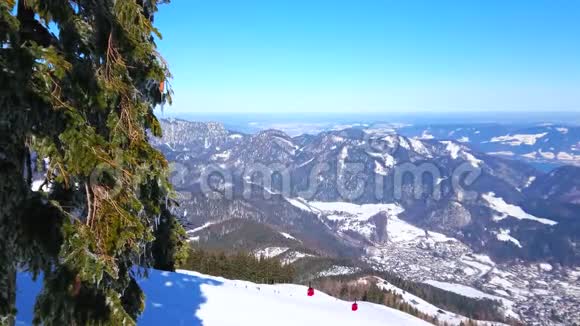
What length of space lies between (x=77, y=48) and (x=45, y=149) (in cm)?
170

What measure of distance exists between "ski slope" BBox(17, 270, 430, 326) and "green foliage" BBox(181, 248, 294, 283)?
109 ft

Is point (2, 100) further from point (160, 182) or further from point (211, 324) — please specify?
point (211, 324)

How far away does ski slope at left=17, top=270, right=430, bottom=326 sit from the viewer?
16406mm

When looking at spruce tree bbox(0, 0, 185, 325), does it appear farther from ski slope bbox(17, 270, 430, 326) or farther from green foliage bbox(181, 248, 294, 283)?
green foliage bbox(181, 248, 294, 283)

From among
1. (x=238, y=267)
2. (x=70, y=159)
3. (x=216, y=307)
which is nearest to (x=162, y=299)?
(x=216, y=307)

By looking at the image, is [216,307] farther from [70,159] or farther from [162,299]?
[70,159]

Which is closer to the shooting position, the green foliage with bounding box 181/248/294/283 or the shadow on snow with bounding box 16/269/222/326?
the shadow on snow with bounding box 16/269/222/326

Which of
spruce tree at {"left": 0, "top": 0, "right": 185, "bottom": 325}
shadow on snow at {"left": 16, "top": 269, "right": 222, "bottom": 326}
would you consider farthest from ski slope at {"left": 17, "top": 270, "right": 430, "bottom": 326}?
spruce tree at {"left": 0, "top": 0, "right": 185, "bottom": 325}

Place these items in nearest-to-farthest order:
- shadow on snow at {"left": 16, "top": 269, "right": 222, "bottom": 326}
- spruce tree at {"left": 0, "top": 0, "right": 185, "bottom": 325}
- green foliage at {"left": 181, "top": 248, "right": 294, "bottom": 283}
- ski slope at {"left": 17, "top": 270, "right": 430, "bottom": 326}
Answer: spruce tree at {"left": 0, "top": 0, "right": 185, "bottom": 325} → shadow on snow at {"left": 16, "top": 269, "right": 222, "bottom": 326} → ski slope at {"left": 17, "top": 270, "right": 430, "bottom": 326} → green foliage at {"left": 181, "top": 248, "right": 294, "bottom": 283}

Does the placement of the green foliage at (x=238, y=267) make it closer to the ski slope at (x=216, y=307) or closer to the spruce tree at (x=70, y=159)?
the ski slope at (x=216, y=307)

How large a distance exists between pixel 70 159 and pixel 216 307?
56.7 feet

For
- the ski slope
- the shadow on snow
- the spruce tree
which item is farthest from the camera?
the ski slope

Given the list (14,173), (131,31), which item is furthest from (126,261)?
(131,31)

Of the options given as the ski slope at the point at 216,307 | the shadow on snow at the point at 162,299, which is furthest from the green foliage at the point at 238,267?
the shadow on snow at the point at 162,299
